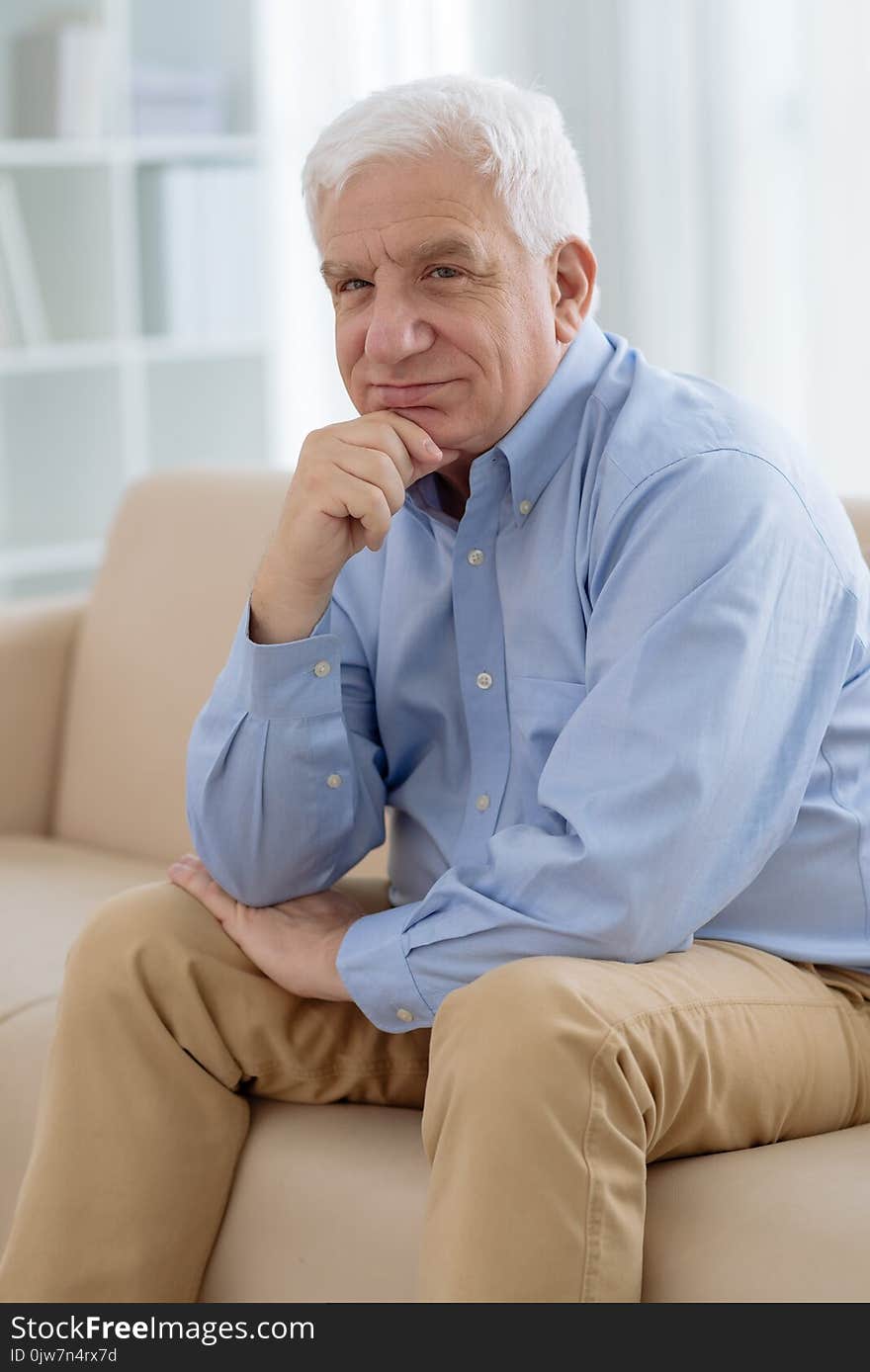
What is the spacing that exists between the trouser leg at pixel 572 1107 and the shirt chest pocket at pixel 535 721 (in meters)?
0.22

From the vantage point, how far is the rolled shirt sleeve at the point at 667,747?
3.70 feet

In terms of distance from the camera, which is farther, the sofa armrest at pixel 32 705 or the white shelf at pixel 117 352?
the white shelf at pixel 117 352

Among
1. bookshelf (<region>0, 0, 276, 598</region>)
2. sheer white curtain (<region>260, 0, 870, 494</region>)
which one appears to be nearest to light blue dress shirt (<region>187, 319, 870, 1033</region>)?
sheer white curtain (<region>260, 0, 870, 494</region>)

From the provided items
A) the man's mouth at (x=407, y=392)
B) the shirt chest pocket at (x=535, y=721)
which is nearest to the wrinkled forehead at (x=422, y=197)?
the man's mouth at (x=407, y=392)

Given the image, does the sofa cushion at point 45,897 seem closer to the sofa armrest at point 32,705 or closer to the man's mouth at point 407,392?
the sofa armrest at point 32,705

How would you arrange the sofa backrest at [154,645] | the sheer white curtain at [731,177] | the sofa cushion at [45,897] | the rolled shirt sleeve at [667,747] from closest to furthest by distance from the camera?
1. the rolled shirt sleeve at [667,747]
2. the sofa cushion at [45,897]
3. the sofa backrest at [154,645]
4. the sheer white curtain at [731,177]

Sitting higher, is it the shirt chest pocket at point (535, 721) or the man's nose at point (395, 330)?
the man's nose at point (395, 330)

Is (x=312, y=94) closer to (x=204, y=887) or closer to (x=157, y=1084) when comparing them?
(x=204, y=887)

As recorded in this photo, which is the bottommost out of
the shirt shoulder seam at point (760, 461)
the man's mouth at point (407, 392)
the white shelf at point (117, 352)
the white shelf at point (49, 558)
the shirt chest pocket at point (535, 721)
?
the white shelf at point (49, 558)

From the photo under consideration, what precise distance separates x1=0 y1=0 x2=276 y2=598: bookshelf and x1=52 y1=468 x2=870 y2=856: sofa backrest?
1350mm

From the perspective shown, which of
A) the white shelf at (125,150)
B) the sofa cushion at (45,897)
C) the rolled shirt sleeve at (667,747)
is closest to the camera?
the rolled shirt sleeve at (667,747)

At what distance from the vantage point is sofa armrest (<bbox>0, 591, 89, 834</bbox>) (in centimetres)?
215

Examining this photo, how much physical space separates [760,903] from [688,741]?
19 cm

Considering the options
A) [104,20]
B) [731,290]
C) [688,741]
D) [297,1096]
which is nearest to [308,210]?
[688,741]
